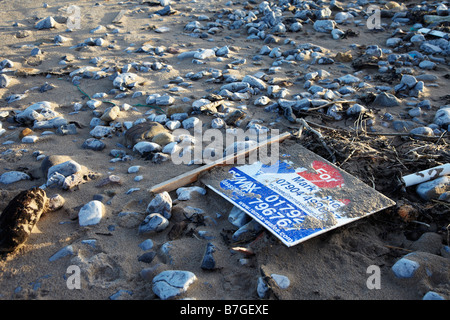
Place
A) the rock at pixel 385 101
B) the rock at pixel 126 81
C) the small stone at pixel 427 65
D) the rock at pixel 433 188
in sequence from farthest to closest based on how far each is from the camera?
the small stone at pixel 427 65
the rock at pixel 126 81
the rock at pixel 385 101
the rock at pixel 433 188

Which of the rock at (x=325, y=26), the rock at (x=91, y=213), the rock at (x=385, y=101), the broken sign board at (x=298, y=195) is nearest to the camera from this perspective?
the broken sign board at (x=298, y=195)

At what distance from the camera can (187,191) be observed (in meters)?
2.40

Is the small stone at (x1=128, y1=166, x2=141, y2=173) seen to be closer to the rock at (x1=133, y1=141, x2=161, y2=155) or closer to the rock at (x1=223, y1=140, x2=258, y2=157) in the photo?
the rock at (x1=133, y1=141, x2=161, y2=155)

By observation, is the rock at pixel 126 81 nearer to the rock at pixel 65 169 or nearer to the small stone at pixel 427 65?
the rock at pixel 65 169

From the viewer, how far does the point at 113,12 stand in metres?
5.92

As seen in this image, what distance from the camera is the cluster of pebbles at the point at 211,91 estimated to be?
245 cm

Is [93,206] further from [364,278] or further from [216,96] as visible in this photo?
[216,96]

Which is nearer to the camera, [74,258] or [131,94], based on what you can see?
[74,258]

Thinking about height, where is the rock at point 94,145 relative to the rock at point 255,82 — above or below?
below

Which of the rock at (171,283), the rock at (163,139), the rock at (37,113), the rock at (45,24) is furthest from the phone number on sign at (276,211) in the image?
the rock at (45,24)

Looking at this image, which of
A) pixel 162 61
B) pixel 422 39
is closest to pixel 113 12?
pixel 162 61

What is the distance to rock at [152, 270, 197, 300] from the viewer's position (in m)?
1.70

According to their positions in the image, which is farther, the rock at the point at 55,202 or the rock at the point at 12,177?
the rock at the point at 12,177

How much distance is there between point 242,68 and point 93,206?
2.74m
